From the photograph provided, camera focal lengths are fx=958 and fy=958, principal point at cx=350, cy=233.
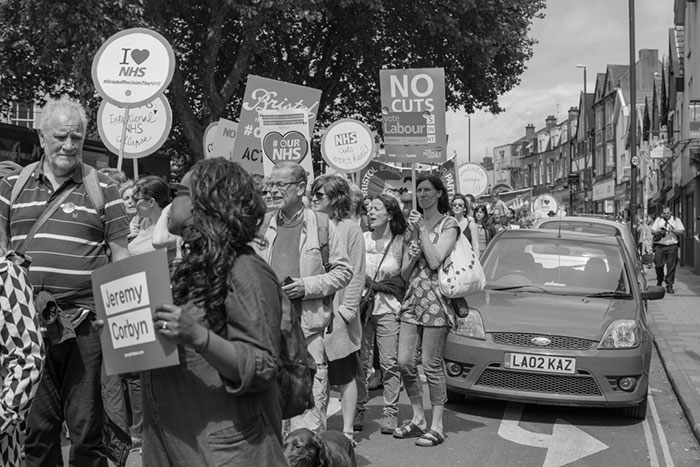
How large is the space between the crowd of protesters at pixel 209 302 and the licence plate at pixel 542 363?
1.01 metres

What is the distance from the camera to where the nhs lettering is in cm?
789

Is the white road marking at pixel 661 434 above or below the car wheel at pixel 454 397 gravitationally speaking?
below

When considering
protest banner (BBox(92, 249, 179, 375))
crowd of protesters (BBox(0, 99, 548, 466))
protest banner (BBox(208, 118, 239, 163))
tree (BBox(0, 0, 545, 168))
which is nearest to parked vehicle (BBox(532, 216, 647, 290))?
protest banner (BBox(208, 118, 239, 163))

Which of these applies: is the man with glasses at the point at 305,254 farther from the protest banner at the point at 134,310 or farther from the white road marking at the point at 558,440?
the protest banner at the point at 134,310

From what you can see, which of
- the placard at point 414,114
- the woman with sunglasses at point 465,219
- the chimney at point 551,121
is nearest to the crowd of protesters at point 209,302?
the placard at point 414,114

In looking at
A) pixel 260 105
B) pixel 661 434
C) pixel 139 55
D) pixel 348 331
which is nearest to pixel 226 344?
pixel 348 331

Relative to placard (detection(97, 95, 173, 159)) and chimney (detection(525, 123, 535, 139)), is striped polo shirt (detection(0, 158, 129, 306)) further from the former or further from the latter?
chimney (detection(525, 123, 535, 139))

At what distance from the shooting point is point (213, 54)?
2339cm

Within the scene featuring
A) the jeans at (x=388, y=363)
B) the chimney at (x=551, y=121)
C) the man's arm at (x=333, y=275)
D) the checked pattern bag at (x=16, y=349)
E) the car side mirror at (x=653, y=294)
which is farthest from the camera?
the chimney at (x=551, y=121)

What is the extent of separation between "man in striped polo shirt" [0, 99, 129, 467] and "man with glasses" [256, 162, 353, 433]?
4.63 feet

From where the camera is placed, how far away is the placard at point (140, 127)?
9.80m

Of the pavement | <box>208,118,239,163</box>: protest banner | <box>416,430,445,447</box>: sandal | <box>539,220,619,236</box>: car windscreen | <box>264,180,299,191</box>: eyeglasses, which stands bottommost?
the pavement

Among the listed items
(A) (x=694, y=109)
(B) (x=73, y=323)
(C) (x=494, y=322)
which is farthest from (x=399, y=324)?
(A) (x=694, y=109)

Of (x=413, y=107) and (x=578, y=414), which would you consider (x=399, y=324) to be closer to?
(x=578, y=414)
